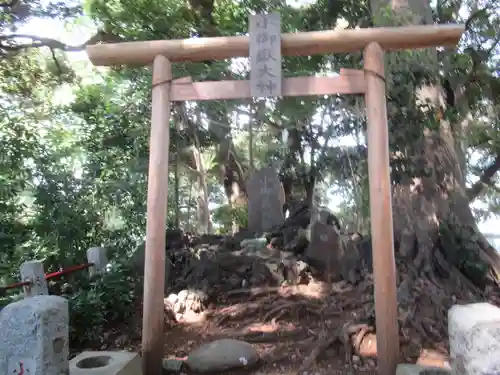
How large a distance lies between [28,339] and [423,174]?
4.94 meters

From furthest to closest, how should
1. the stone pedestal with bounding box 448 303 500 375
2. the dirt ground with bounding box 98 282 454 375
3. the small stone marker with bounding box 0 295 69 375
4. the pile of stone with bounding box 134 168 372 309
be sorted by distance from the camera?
1. the pile of stone with bounding box 134 168 372 309
2. the dirt ground with bounding box 98 282 454 375
3. the small stone marker with bounding box 0 295 69 375
4. the stone pedestal with bounding box 448 303 500 375

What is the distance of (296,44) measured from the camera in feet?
13.9

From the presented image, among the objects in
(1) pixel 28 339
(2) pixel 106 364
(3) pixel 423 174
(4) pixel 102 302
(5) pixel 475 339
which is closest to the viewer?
(5) pixel 475 339

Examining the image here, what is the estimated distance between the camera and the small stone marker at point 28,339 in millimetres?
2418

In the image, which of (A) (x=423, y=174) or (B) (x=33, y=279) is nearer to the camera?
(B) (x=33, y=279)

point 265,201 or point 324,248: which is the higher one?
point 265,201

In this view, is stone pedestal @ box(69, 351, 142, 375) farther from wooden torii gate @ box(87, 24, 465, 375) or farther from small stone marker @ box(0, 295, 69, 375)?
small stone marker @ box(0, 295, 69, 375)

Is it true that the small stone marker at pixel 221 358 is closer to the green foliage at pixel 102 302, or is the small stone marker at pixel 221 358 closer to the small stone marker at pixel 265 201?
the green foliage at pixel 102 302

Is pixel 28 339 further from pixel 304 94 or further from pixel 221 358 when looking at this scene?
pixel 304 94

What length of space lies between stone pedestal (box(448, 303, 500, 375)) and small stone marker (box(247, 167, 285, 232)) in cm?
706

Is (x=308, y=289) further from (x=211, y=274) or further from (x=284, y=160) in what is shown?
(x=284, y=160)

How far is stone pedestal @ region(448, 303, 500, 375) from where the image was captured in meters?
1.98

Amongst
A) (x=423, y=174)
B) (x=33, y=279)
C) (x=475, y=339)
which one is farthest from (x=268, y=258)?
(x=475, y=339)

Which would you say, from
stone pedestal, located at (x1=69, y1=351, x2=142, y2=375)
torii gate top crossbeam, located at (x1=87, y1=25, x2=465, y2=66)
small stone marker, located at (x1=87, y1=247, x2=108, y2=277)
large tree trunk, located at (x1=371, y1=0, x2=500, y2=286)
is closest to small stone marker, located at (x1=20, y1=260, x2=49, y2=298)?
stone pedestal, located at (x1=69, y1=351, x2=142, y2=375)
